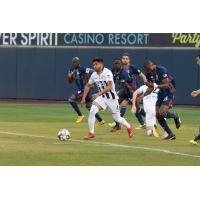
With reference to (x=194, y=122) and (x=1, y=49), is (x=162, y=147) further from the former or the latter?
(x=1, y=49)

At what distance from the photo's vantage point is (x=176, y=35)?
44031 mm

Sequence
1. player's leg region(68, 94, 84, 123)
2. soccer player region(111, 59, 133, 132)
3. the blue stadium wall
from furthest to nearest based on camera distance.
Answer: the blue stadium wall, player's leg region(68, 94, 84, 123), soccer player region(111, 59, 133, 132)

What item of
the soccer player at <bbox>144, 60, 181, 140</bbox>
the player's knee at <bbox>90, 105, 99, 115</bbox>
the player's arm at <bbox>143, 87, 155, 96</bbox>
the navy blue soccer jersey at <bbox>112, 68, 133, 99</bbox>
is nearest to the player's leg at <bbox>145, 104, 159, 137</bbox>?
the player's arm at <bbox>143, 87, 155, 96</bbox>

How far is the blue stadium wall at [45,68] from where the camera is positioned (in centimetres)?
4481

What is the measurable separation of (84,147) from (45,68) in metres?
27.0

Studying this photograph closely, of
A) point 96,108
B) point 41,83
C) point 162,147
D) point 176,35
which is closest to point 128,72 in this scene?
point 96,108

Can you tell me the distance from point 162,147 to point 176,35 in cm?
2416

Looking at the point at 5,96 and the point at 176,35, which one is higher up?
the point at 176,35

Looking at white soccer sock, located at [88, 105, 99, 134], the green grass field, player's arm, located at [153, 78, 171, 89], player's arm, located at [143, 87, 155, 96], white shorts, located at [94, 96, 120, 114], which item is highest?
player's arm, located at [153, 78, 171, 89]

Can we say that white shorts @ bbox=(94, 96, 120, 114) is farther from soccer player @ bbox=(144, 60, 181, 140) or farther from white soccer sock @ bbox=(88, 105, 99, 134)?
soccer player @ bbox=(144, 60, 181, 140)

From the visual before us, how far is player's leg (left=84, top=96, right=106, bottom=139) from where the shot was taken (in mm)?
22053

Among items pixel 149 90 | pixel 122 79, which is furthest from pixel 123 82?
pixel 149 90

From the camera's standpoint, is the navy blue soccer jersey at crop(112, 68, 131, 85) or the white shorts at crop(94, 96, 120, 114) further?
the navy blue soccer jersey at crop(112, 68, 131, 85)

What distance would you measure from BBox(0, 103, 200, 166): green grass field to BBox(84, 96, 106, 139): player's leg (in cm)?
28
